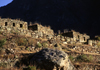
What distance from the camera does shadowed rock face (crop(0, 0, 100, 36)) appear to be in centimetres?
5066

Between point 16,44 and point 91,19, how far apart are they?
47.1m

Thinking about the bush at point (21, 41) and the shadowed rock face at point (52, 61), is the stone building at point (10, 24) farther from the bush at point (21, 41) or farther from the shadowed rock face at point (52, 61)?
the shadowed rock face at point (52, 61)

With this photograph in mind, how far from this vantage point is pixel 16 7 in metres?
63.3

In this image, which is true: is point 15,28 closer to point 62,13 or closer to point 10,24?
point 10,24

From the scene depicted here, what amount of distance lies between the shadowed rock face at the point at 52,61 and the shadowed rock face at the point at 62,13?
41613 millimetres

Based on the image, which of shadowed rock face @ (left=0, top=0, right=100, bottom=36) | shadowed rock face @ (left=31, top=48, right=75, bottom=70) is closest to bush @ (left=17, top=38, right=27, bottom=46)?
shadowed rock face @ (left=31, top=48, right=75, bottom=70)

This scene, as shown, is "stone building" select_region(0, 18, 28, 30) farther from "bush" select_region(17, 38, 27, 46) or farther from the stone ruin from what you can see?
"bush" select_region(17, 38, 27, 46)

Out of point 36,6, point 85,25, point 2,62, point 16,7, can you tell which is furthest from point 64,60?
point 16,7

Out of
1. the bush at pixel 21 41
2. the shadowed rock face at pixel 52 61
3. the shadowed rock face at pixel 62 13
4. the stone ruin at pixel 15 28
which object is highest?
the shadowed rock face at pixel 62 13

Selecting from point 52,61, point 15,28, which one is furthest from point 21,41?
point 52,61

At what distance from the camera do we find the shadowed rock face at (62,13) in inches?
1994

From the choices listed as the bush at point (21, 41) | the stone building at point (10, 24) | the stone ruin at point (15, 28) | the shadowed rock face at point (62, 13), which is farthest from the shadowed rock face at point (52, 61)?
the shadowed rock face at point (62, 13)

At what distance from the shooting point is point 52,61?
271 inches

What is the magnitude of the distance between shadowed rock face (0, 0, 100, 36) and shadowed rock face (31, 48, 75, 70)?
4161cm
